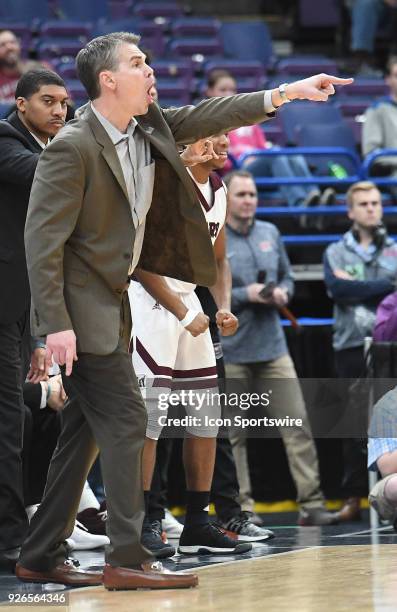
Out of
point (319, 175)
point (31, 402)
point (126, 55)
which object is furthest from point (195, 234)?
point (319, 175)

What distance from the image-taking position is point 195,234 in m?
4.41

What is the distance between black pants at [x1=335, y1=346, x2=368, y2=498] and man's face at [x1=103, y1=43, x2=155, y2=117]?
9.65ft

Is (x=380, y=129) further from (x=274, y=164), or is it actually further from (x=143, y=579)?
(x=143, y=579)

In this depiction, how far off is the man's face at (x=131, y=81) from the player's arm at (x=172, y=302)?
89 cm

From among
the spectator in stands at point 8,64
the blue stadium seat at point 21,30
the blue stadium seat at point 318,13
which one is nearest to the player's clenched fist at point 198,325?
the spectator in stands at point 8,64

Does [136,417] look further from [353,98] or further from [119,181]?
[353,98]

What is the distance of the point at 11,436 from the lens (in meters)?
4.84

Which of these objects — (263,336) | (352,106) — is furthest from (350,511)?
(352,106)

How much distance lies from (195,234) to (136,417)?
69cm

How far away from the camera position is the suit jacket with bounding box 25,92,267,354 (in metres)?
4.06

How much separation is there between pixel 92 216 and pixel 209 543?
1593 mm

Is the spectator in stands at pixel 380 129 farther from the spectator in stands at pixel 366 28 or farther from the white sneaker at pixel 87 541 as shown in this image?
the white sneaker at pixel 87 541

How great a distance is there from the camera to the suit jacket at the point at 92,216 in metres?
4.06

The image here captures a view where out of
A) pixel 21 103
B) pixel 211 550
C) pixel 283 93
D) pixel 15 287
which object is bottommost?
pixel 211 550
